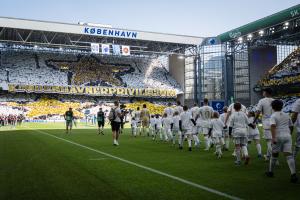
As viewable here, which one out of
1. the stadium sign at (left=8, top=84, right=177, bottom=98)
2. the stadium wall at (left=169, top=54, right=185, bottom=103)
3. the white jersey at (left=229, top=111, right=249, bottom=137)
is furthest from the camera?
the stadium wall at (left=169, top=54, right=185, bottom=103)

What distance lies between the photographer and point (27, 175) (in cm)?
901

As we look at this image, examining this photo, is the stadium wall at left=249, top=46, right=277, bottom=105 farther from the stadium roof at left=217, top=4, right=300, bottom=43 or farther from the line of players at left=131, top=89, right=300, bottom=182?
the line of players at left=131, top=89, right=300, bottom=182

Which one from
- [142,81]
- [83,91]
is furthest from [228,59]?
[83,91]

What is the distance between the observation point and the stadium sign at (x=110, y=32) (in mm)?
52188

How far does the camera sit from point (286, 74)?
1842 inches

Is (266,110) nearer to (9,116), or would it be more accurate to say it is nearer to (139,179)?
(139,179)

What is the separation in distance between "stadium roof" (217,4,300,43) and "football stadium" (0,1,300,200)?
0.16 metres

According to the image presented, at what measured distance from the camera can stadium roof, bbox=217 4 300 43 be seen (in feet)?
130

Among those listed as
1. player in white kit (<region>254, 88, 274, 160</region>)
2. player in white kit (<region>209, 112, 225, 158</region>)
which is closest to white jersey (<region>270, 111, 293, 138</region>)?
player in white kit (<region>254, 88, 274, 160</region>)

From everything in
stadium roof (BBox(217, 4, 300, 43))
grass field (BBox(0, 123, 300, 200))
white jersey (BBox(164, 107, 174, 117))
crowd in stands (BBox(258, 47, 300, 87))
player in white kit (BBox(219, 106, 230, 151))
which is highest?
stadium roof (BBox(217, 4, 300, 43))

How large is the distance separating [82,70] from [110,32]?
11860 millimetres

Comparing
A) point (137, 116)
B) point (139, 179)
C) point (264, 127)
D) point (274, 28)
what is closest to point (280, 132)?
point (264, 127)

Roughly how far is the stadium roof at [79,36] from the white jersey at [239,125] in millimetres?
44084

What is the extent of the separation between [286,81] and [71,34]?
30.7 meters
